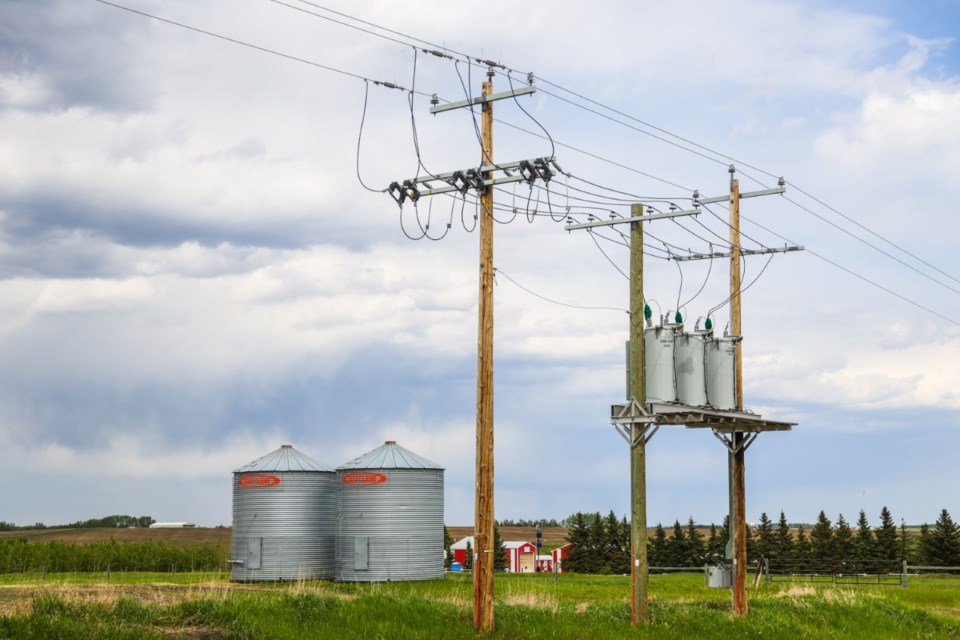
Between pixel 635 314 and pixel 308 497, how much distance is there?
22766 millimetres

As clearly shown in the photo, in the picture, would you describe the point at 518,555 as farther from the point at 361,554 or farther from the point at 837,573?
the point at 361,554

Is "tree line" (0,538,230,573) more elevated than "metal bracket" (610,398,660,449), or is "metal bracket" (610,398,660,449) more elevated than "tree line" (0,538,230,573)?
"metal bracket" (610,398,660,449)

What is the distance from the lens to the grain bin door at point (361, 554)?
40.9 meters

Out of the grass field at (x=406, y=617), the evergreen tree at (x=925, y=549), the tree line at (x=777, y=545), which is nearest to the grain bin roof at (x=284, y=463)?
the grass field at (x=406, y=617)

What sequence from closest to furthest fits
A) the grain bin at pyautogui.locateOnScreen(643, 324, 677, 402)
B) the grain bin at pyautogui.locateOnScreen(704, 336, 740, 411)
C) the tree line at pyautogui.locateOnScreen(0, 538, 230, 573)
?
the grain bin at pyautogui.locateOnScreen(643, 324, 677, 402) → the grain bin at pyautogui.locateOnScreen(704, 336, 740, 411) → the tree line at pyautogui.locateOnScreen(0, 538, 230, 573)

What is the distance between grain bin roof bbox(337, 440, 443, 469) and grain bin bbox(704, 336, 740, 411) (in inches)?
705

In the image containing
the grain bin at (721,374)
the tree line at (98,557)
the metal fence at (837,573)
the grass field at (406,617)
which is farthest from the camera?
the tree line at (98,557)

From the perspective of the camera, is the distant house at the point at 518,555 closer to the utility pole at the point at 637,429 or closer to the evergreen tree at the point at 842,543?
the evergreen tree at the point at 842,543

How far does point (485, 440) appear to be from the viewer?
2114cm

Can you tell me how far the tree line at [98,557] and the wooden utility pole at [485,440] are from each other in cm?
5172

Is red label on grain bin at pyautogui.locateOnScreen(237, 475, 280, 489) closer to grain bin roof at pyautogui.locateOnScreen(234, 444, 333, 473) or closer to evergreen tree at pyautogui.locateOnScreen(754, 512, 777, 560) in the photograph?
grain bin roof at pyautogui.locateOnScreen(234, 444, 333, 473)

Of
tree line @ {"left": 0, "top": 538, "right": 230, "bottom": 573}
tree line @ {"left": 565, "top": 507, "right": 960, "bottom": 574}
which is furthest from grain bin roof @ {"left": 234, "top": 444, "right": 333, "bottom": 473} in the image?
tree line @ {"left": 565, "top": 507, "right": 960, "bottom": 574}

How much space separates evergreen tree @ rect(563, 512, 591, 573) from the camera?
89688 mm

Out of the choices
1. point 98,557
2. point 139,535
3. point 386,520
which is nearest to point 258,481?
point 386,520
